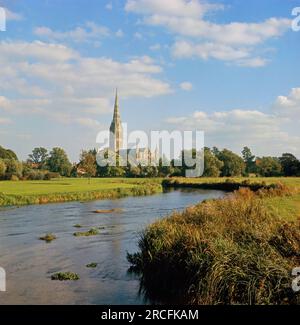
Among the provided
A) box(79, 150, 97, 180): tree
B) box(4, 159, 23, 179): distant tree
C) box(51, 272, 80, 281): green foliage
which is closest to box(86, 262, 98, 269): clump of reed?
box(51, 272, 80, 281): green foliage

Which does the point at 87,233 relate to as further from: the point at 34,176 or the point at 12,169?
the point at 34,176

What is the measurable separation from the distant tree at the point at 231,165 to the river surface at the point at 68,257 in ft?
302

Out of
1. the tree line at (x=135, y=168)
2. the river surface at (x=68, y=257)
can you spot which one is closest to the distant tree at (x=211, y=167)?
the tree line at (x=135, y=168)

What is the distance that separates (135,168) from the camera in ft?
409

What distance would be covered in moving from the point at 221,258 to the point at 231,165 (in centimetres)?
11779

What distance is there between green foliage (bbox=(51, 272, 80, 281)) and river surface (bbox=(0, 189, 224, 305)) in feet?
0.90

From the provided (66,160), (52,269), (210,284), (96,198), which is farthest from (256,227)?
(66,160)

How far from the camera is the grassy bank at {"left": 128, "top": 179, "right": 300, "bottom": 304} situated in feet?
43.8

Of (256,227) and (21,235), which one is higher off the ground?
(256,227)

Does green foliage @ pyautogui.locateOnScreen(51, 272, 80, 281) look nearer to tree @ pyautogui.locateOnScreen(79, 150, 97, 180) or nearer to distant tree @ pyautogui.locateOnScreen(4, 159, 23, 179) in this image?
tree @ pyautogui.locateOnScreen(79, 150, 97, 180)
